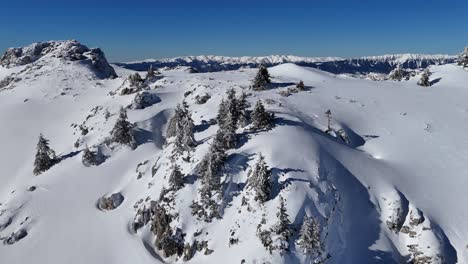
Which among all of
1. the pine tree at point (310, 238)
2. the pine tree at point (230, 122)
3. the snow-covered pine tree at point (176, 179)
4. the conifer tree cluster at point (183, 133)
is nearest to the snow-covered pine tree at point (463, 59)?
the pine tree at point (230, 122)

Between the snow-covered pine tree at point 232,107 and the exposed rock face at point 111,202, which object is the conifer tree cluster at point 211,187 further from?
the exposed rock face at point 111,202

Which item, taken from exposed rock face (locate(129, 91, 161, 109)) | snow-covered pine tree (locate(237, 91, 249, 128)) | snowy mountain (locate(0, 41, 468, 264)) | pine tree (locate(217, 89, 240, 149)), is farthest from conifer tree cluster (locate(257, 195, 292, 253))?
exposed rock face (locate(129, 91, 161, 109))

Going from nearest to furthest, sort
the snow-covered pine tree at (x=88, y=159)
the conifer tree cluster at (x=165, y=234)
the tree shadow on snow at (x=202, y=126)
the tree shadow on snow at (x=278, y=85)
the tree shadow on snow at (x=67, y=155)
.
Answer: the conifer tree cluster at (x=165, y=234) < the tree shadow on snow at (x=202, y=126) < the snow-covered pine tree at (x=88, y=159) < the tree shadow on snow at (x=67, y=155) < the tree shadow on snow at (x=278, y=85)

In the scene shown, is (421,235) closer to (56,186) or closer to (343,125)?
(343,125)

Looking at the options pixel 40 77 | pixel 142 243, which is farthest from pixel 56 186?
pixel 40 77

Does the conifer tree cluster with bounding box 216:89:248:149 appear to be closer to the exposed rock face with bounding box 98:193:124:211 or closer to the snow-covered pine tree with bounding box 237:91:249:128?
the snow-covered pine tree with bounding box 237:91:249:128

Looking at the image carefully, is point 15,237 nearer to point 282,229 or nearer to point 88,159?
point 88,159
